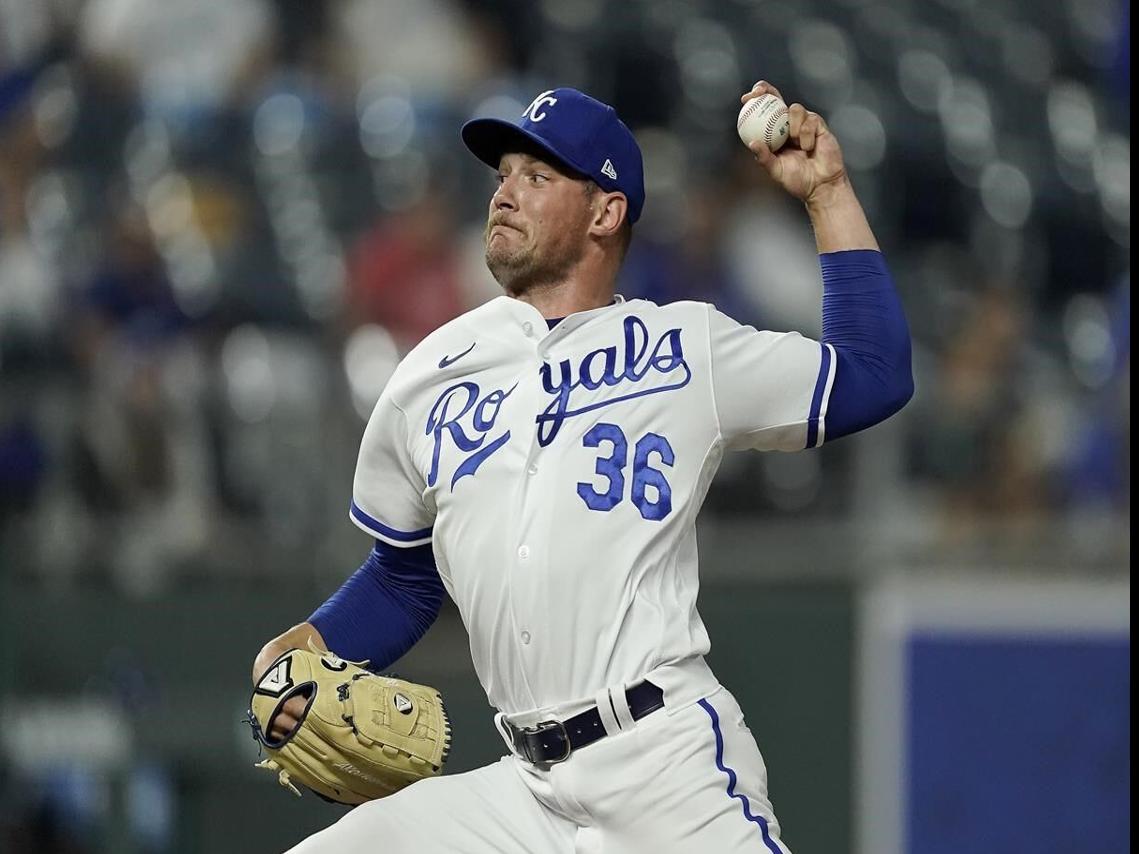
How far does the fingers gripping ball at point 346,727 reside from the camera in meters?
3.04

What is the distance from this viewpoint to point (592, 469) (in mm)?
3055

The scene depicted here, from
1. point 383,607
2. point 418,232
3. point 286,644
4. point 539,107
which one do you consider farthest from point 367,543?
point 539,107

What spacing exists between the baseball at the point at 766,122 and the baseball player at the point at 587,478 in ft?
0.07

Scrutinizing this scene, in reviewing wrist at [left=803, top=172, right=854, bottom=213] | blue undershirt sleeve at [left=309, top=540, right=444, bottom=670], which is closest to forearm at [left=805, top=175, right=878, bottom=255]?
wrist at [left=803, top=172, right=854, bottom=213]

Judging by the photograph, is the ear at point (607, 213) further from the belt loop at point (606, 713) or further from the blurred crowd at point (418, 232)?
the blurred crowd at point (418, 232)

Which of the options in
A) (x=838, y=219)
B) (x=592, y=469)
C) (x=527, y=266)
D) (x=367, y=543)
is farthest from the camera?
(x=367, y=543)

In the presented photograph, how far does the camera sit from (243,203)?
7.63 metres

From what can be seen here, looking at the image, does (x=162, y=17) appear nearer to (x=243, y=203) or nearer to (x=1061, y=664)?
(x=243, y=203)

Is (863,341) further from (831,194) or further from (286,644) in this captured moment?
(286,644)

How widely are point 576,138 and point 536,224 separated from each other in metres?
0.16

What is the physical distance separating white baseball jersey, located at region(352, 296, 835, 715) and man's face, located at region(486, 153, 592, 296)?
11cm

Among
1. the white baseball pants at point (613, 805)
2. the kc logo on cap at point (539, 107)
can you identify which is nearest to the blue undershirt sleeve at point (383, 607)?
the white baseball pants at point (613, 805)

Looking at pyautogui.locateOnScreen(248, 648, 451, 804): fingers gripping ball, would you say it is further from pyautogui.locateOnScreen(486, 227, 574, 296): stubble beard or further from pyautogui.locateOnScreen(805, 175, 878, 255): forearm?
pyautogui.locateOnScreen(805, 175, 878, 255): forearm

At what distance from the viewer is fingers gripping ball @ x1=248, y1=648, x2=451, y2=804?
304cm
